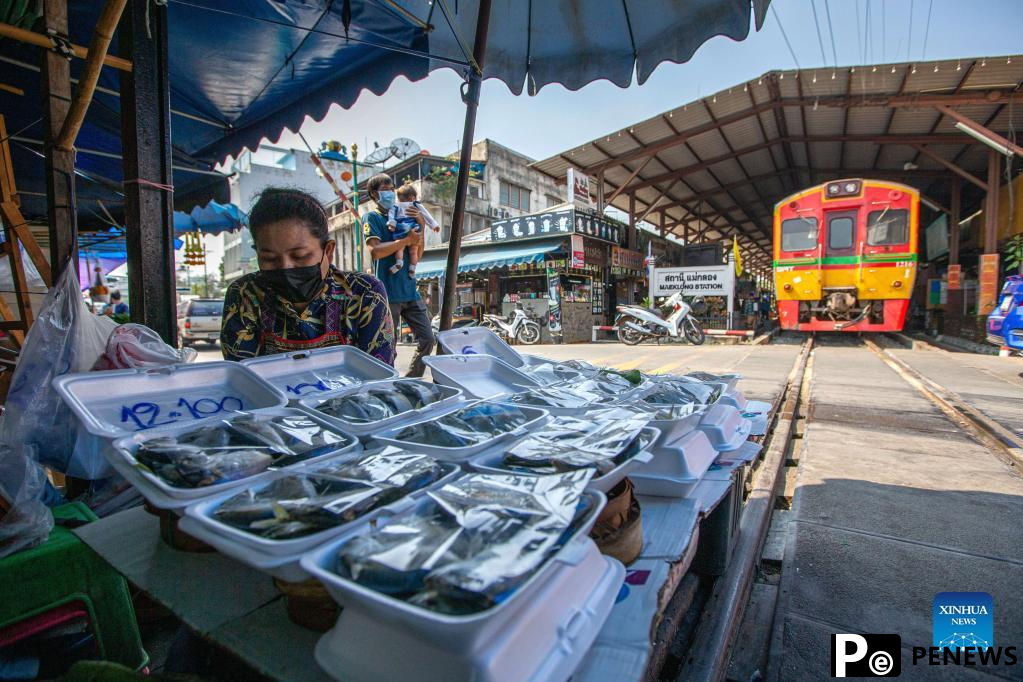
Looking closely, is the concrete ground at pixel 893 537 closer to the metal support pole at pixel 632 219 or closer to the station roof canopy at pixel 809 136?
the station roof canopy at pixel 809 136

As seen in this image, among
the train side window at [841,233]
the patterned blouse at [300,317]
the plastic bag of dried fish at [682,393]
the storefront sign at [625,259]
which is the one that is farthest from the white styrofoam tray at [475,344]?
the storefront sign at [625,259]

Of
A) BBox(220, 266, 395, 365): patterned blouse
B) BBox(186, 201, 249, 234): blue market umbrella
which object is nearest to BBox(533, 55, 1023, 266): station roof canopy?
BBox(186, 201, 249, 234): blue market umbrella

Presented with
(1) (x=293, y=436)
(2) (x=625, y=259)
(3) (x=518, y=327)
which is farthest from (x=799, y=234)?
(1) (x=293, y=436)

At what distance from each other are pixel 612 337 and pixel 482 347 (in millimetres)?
13419

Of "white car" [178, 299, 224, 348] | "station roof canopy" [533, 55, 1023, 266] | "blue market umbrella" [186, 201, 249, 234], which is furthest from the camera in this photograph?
"white car" [178, 299, 224, 348]

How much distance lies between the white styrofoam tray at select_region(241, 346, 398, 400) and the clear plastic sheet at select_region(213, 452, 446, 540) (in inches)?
24.0

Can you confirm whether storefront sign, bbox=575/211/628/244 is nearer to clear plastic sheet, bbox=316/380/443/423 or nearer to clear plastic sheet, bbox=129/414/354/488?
clear plastic sheet, bbox=316/380/443/423

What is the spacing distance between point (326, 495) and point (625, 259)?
16.4 meters

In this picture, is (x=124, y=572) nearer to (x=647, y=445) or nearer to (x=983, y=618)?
(x=647, y=445)

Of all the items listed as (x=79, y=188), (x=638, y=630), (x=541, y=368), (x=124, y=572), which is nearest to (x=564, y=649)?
(x=638, y=630)

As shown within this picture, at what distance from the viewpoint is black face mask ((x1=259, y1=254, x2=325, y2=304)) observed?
1881 millimetres

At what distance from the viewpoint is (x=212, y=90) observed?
3910 mm

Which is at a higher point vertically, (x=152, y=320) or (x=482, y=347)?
(x=152, y=320)

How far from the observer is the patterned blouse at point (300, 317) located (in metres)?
1.96
